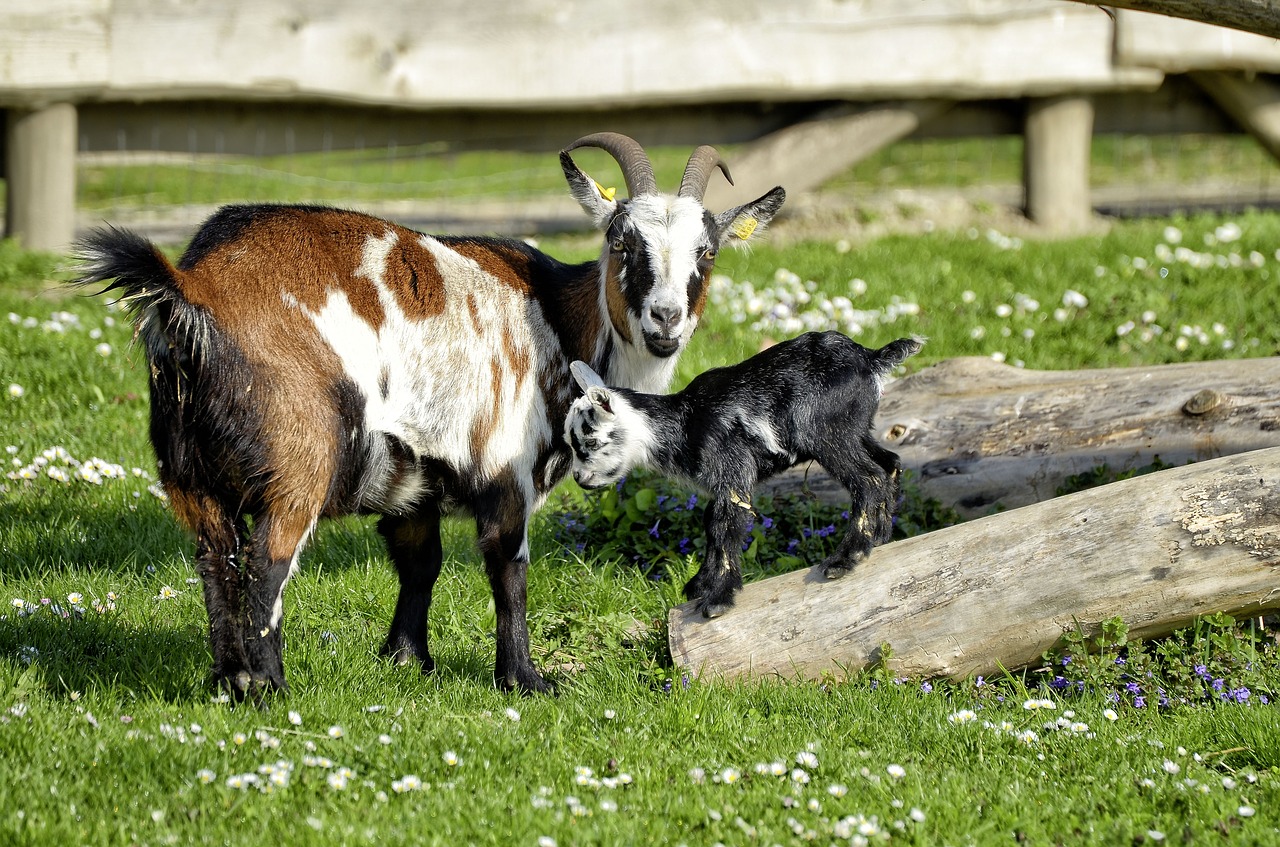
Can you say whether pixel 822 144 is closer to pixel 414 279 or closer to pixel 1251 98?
pixel 1251 98

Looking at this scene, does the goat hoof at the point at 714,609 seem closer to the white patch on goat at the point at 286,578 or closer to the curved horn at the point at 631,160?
the white patch on goat at the point at 286,578

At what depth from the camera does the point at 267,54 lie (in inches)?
336

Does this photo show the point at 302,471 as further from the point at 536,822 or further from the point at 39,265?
the point at 39,265

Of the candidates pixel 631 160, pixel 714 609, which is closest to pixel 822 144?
pixel 631 160

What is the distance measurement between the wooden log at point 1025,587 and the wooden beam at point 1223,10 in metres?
1.38

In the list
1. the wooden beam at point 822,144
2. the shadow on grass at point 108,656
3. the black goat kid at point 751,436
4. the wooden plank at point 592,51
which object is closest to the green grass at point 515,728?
the shadow on grass at point 108,656

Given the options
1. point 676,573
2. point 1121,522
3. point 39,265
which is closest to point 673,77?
point 39,265

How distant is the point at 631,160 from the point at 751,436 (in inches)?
44.9

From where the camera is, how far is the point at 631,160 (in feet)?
15.9

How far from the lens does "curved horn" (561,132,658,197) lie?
4812 mm

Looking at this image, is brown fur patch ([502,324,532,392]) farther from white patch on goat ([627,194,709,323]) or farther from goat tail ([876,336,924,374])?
goat tail ([876,336,924,374])

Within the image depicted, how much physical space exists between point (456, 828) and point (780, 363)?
81.6 inches

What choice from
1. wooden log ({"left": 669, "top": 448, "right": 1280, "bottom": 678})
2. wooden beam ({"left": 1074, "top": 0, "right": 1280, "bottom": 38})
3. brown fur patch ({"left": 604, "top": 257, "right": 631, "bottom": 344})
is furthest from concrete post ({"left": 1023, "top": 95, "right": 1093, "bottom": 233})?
brown fur patch ({"left": 604, "top": 257, "right": 631, "bottom": 344})

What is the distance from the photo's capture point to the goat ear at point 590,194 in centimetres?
490
